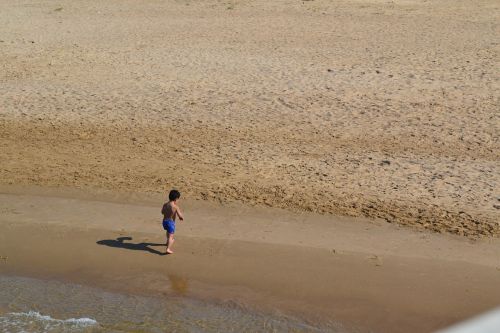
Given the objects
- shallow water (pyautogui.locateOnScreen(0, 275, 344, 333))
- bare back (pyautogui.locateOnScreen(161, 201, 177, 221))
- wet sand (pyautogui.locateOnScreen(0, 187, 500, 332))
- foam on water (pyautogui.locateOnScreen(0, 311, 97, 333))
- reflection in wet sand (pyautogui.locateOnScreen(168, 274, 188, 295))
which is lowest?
foam on water (pyautogui.locateOnScreen(0, 311, 97, 333))

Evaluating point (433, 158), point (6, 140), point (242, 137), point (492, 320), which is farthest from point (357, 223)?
point (492, 320)

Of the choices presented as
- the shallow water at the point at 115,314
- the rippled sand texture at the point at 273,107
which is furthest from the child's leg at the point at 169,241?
the rippled sand texture at the point at 273,107

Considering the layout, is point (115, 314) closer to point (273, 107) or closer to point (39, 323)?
point (39, 323)

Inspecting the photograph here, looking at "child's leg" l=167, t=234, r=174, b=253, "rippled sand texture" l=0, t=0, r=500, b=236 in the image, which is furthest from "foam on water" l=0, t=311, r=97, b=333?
"rippled sand texture" l=0, t=0, r=500, b=236

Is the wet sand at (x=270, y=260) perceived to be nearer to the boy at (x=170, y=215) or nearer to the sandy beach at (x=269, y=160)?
the sandy beach at (x=269, y=160)

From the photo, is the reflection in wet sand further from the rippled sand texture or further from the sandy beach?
the rippled sand texture

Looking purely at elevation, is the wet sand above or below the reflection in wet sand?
above

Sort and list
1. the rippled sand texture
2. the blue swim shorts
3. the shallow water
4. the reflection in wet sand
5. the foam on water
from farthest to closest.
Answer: the rippled sand texture < the blue swim shorts < the reflection in wet sand < the foam on water < the shallow water

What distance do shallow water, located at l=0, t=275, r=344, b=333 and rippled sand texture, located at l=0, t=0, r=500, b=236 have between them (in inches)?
101

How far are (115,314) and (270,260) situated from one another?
5.93 feet

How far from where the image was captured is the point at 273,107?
1273 cm

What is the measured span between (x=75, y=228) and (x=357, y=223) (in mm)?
3522

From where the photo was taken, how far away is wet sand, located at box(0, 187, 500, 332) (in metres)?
6.86

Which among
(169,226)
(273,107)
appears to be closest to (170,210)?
(169,226)
